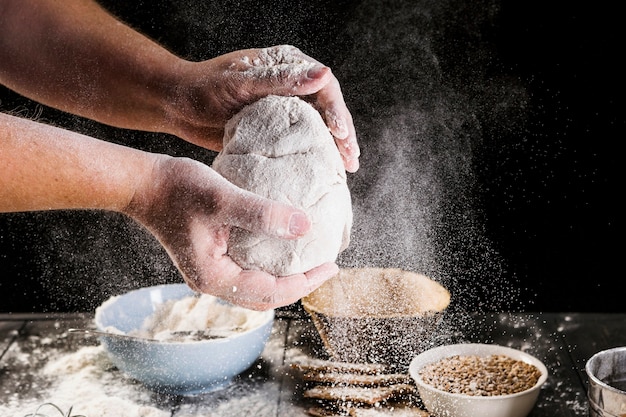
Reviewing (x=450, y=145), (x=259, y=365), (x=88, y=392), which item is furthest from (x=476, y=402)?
(x=88, y=392)

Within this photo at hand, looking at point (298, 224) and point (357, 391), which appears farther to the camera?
point (357, 391)

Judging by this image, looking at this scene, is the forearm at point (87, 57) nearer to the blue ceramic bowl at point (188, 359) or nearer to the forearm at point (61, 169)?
the forearm at point (61, 169)

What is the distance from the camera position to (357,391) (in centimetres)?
180

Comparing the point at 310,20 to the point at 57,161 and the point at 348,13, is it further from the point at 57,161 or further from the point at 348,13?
the point at 57,161

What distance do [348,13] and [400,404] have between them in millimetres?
963

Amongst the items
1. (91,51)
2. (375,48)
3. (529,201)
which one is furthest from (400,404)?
(91,51)

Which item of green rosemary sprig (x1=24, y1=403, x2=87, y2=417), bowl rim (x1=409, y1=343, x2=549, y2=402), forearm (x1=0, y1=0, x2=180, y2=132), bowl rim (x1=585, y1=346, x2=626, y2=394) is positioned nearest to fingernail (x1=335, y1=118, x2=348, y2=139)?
forearm (x1=0, y1=0, x2=180, y2=132)

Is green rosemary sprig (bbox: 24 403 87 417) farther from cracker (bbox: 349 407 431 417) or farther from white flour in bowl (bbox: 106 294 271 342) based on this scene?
cracker (bbox: 349 407 431 417)

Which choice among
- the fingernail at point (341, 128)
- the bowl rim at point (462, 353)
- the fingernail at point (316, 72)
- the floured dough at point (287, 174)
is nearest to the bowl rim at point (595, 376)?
the bowl rim at point (462, 353)

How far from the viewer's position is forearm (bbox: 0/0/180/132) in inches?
62.4

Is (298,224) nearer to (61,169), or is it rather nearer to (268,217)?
(268,217)

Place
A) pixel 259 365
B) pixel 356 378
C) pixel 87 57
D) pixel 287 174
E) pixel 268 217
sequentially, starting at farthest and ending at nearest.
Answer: pixel 259 365
pixel 356 378
pixel 87 57
pixel 287 174
pixel 268 217

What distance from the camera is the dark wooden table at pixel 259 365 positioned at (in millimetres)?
1833

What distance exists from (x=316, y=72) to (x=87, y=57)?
549 millimetres
